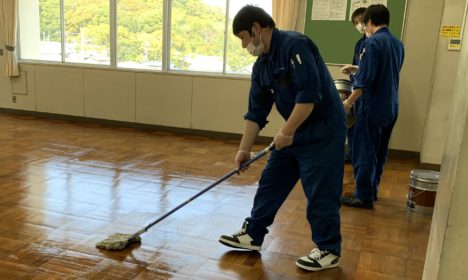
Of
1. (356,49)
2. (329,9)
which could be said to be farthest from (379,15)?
(329,9)

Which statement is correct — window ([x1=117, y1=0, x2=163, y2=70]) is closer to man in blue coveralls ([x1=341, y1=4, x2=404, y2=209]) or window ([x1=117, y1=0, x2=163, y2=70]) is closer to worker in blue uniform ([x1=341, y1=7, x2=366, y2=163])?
worker in blue uniform ([x1=341, y1=7, x2=366, y2=163])

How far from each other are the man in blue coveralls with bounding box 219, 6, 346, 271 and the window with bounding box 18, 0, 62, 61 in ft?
16.1

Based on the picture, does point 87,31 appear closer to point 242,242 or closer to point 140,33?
point 140,33

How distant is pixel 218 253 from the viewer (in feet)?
7.81

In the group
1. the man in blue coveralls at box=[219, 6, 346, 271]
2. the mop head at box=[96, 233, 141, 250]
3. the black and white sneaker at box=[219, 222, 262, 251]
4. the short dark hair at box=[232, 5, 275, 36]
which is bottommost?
the mop head at box=[96, 233, 141, 250]

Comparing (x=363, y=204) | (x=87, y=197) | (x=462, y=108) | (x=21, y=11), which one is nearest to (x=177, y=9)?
(x=21, y=11)

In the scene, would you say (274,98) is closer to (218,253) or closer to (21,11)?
(218,253)

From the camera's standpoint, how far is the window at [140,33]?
5621 mm

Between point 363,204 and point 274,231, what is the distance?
2.83 feet

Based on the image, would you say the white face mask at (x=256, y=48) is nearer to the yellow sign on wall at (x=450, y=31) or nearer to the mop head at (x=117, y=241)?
the mop head at (x=117, y=241)

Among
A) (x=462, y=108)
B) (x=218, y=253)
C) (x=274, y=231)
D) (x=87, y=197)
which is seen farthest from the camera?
(x=87, y=197)

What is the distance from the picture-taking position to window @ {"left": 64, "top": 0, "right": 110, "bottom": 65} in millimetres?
5852

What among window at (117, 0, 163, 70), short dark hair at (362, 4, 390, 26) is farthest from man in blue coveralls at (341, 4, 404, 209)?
window at (117, 0, 163, 70)

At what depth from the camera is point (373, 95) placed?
9.95 ft
